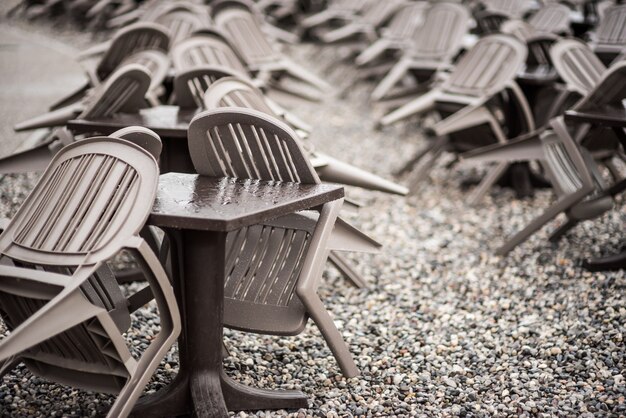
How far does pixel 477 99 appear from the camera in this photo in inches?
223

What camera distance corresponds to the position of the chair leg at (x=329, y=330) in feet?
8.69

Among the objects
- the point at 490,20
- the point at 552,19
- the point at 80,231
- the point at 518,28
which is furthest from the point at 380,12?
the point at 80,231

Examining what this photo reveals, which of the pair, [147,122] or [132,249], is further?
[147,122]

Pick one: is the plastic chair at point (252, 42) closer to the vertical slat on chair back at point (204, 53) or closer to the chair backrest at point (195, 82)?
the vertical slat on chair back at point (204, 53)

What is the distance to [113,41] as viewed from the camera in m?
5.16

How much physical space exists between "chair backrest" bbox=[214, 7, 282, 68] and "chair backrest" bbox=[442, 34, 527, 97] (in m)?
1.90

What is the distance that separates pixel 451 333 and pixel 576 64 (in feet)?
8.90

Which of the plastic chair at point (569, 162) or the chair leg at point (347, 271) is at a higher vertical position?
the plastic chair at point (569, 162)

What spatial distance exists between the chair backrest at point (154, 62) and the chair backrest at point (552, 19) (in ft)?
16.1

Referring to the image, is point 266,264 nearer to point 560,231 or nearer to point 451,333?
point 451,333

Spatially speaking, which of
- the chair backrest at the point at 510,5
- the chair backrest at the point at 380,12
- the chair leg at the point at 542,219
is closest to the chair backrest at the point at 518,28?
the chair backrest at the point at 510,5

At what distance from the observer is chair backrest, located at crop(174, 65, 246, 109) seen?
402 cm

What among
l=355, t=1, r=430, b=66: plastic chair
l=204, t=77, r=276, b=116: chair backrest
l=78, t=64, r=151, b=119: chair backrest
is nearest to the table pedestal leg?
l=204, t=77, r=276, b=116: chair backrest

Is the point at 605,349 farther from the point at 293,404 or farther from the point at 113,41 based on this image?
the point at 113,41
